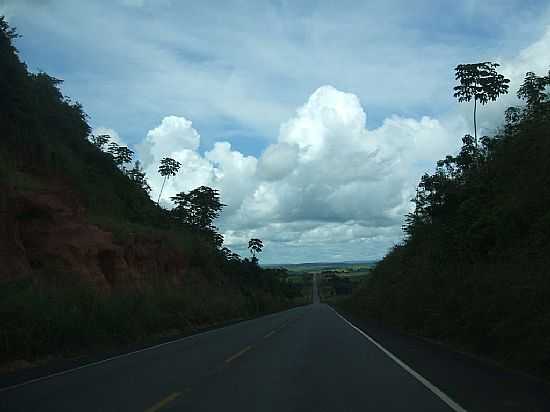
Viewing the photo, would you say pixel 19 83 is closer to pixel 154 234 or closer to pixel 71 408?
pixel 154 234

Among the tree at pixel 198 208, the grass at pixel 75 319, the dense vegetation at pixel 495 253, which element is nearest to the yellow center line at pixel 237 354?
the grass at pixel 75 319

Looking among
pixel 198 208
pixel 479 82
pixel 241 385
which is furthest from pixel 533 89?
pixel 198 208

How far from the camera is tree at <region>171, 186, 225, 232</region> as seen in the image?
2832 inches

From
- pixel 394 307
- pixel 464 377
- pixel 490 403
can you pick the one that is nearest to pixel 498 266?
pixel 464 377

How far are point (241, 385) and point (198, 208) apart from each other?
61736mm

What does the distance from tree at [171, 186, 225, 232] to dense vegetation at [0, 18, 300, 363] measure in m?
0.12

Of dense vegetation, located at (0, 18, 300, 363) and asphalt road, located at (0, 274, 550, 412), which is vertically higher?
dense vegetation, located at (0, 18, 300, 363)

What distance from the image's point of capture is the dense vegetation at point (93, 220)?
18094 mm

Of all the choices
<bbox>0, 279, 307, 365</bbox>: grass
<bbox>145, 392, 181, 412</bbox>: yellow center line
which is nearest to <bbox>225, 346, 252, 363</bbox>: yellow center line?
<bbox>0, 279, 307, 365</bbox>: grass

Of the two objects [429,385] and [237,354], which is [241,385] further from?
[237,354]

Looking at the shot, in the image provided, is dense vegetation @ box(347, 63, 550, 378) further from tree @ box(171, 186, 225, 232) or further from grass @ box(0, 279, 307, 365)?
tree @ box(171, 186, 225, 232)

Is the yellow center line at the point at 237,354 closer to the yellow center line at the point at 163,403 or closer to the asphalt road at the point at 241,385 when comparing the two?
the asphalt road at the point at 241,385

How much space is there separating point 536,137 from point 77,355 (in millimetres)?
17991

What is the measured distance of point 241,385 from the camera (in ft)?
38.7
